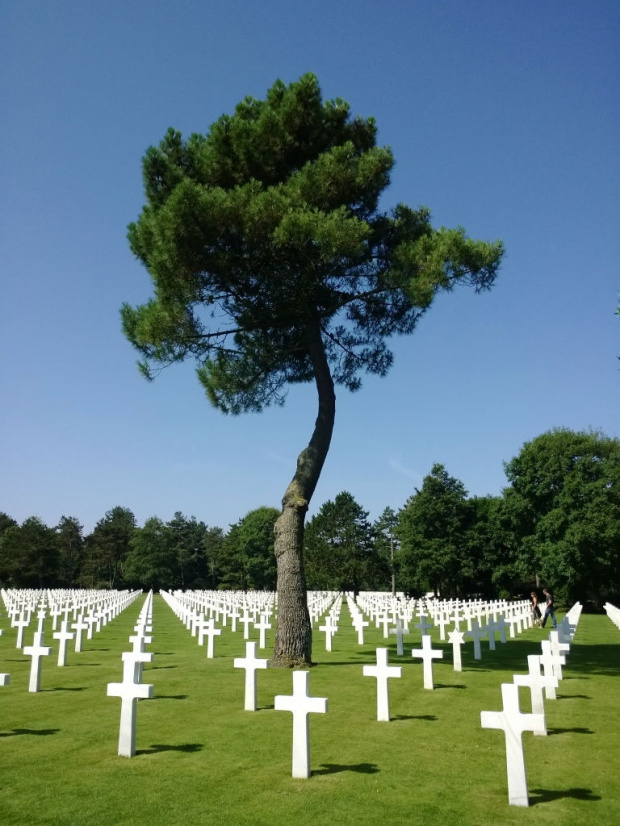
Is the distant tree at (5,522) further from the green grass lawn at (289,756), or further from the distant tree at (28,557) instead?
the green grass lawn at (289,756)

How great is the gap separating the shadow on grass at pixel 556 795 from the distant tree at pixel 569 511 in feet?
104

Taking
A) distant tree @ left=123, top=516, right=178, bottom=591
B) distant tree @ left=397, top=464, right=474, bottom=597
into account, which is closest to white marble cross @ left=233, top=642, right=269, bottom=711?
distant tree @ left=397, top=464, right=474, bottom=597

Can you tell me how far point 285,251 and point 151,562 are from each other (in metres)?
73.3

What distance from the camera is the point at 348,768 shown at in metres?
5.15

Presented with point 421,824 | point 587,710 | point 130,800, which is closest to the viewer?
point 421,824

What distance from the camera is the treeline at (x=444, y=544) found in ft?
114

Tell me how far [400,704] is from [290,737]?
2.18m

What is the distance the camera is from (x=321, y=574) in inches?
2288

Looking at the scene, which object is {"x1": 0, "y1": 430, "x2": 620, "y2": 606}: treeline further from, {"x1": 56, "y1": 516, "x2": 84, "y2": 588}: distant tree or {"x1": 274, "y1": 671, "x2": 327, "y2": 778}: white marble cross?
{"x1": 274, "y1": 671, "x2": 327, "y2": 778}: white marble cross

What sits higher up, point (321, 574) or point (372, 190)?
point (372, 190)

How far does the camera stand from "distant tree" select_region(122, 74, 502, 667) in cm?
1139

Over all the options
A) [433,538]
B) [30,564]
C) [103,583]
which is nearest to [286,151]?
[433,538]

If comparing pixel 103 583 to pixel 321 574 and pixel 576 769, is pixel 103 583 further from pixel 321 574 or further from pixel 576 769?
pixel 576 769

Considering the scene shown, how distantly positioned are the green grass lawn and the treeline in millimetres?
27066
